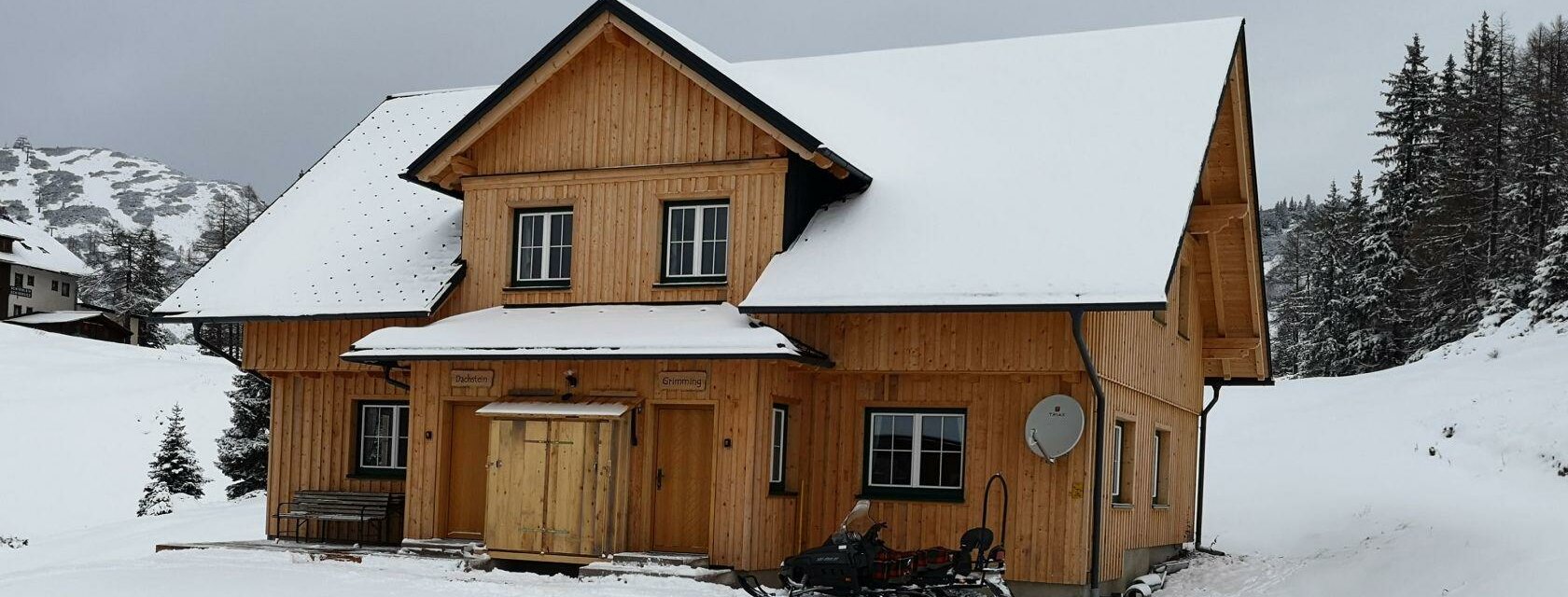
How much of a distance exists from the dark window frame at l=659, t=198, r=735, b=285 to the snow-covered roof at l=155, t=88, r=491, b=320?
2896 mm

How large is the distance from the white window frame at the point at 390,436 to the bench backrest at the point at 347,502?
1.54 feet

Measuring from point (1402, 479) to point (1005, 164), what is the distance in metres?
14.3

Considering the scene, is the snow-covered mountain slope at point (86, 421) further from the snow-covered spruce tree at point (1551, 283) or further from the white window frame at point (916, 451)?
the snow-covered spruce tree at point (1551, 283)

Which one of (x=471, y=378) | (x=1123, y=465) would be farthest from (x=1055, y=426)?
(x=471, y=378)

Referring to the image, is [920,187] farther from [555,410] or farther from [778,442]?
[555,410]

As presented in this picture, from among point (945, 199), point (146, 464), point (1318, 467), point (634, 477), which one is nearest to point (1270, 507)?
point (1318, 467)

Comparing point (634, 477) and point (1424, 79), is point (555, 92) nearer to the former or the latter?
point (634, 477)

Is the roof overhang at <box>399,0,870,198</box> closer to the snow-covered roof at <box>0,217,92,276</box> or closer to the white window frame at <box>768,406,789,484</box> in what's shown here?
the white window frame at <box>768,406,789,484</box>

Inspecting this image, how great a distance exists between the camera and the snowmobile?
45.0ft

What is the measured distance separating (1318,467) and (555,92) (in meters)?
19.6

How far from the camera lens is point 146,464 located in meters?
42.8

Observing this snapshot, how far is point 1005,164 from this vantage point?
17438 mm

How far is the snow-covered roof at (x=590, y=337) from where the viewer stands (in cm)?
1533

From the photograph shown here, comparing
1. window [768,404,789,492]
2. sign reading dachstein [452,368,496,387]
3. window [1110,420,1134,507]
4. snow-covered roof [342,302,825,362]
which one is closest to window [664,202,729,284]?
snow-covered roof [342,302,825,362]
